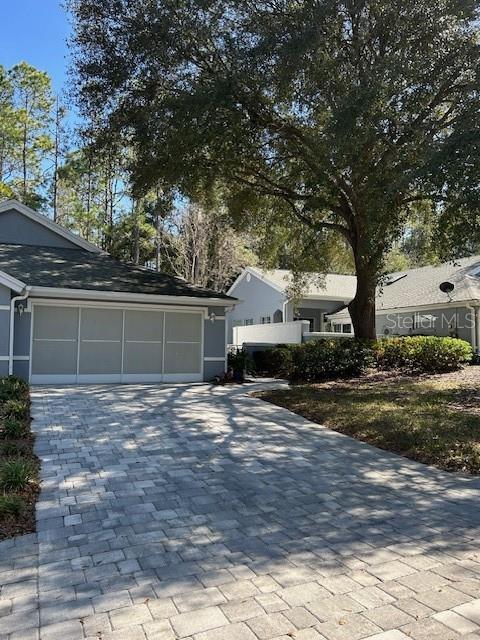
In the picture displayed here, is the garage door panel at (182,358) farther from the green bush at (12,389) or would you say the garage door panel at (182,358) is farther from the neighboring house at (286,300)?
the neighboring house at (286,300)

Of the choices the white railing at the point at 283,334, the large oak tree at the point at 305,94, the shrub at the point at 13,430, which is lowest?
the shrub at the point at 13,430

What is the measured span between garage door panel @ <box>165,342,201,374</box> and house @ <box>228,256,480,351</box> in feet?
16.0

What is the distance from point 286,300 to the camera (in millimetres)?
23141

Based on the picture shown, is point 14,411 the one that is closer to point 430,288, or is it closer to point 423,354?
point 423,354

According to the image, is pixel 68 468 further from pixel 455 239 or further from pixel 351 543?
pixel 455 239

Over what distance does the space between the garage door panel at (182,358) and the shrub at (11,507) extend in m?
10.1

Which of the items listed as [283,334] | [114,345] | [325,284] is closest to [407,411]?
[114,345]

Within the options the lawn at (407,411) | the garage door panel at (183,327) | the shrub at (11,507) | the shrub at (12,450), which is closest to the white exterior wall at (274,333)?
the garage door panel at (183,327)

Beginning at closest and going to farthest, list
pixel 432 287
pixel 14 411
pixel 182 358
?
pixel 14 411, pixel 182 358, pixel 432 287

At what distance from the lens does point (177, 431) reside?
8133 millimetres

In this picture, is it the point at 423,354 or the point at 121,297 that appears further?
the point at 423,354

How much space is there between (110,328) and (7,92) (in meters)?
19.4

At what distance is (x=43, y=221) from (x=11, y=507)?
14925 mm

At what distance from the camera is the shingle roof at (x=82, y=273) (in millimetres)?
13825
